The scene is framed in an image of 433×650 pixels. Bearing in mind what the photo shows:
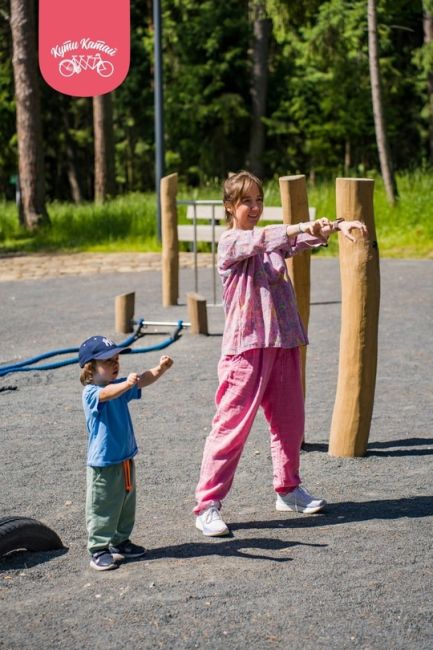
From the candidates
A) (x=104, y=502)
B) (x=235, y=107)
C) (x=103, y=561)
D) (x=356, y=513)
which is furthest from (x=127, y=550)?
(x=235, y=107)

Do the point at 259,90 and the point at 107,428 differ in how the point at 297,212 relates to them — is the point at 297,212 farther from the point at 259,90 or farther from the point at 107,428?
the point at 259,90

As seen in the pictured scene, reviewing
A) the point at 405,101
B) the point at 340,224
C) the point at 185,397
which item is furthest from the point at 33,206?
the point at 405,101

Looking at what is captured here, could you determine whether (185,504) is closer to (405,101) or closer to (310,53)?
(310,53)

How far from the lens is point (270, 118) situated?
1449 inches

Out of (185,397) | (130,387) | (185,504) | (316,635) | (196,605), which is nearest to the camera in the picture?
(316,635)

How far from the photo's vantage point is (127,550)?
4.91 metres

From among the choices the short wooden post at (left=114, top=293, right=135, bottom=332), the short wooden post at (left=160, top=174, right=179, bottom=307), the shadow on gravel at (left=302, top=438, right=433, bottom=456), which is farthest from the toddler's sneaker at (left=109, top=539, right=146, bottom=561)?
the short wooden post at (left=160, top=174, right=179, bottom=307)

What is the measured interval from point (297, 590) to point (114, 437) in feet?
3.15

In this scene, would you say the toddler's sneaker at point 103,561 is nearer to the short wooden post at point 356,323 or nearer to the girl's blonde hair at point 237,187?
the girl's blonde hair at point 237,187

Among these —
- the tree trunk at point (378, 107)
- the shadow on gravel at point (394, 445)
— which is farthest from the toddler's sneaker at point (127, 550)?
the tree trunk at point (378, 107)

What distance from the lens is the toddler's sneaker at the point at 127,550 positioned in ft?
16.0

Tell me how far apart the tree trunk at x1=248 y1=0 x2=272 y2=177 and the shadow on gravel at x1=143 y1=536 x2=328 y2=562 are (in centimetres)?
2920

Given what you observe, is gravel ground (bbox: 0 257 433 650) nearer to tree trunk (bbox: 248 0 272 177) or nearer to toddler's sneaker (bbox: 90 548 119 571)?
toddler's sneaker (bbox: 90 548 119 571)

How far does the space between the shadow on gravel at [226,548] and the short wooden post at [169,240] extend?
301 inches
